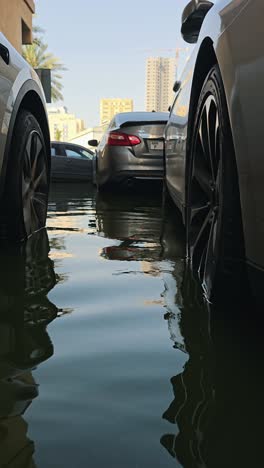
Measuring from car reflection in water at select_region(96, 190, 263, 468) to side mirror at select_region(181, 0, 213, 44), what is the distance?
143 cm

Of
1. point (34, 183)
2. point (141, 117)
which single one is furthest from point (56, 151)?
point (34, 183)

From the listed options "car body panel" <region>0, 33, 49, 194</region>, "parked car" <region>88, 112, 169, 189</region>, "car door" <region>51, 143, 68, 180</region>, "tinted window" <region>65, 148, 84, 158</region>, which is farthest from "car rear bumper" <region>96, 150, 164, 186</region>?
"tinted window" <region>65, 148, 84, 158</region>

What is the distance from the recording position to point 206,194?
281 cm

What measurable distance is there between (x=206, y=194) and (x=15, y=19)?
14.1 m

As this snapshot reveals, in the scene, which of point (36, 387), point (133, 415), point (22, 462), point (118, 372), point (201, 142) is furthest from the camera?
point (201, 142)

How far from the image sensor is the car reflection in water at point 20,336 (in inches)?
52.0

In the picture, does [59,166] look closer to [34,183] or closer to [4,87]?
[34,183]

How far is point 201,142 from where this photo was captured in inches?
110

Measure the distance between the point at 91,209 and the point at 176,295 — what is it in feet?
13.2

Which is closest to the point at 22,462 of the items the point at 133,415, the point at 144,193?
the point at 133,415

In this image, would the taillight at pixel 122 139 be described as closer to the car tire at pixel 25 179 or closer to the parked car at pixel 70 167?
the car tire at pixel 25 179

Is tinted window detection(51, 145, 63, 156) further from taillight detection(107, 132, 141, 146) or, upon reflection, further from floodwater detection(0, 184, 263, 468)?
floodwater detection(0, 184, 263, 468)

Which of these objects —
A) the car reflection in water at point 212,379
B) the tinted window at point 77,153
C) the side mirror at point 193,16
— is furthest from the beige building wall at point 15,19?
the car reflection in water at point 212,379

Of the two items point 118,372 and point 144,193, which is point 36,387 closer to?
point 118,372
